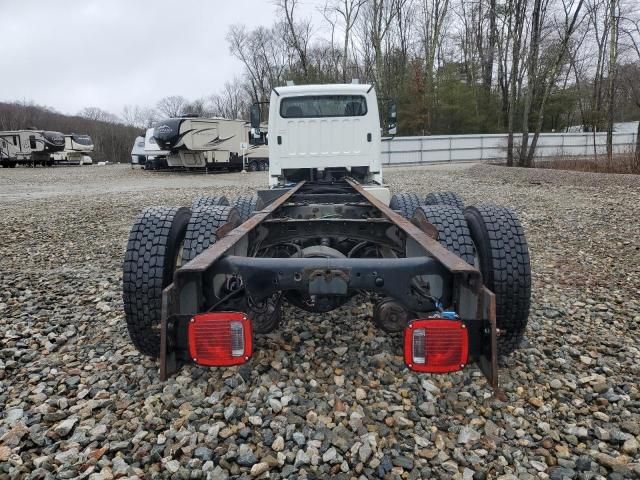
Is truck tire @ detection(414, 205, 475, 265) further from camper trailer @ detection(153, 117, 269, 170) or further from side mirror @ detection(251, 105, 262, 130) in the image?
camper trailer @ detection(153, 117, 269, 170)

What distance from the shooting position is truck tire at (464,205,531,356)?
100 inches

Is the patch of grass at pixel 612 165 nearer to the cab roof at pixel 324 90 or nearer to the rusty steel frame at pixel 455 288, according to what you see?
the cab roof at pixel 324 90

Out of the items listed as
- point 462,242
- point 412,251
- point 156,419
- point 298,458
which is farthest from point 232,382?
point 462,242

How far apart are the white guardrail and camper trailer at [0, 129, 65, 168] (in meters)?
24.0

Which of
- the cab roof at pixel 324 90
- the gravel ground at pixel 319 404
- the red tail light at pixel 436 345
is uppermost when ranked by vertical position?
the cab roof at pixel 324 90

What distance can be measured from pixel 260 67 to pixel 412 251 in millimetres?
52772

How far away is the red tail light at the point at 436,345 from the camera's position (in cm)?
182

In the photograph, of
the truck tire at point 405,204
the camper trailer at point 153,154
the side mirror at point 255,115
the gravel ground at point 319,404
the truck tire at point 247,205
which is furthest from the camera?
the camper trailer at point 153,154

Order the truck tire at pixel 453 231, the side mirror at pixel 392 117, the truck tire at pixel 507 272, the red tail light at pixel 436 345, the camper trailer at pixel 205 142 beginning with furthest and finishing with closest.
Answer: the camper trailer at pixel 205 142 → the side mirror at pixel 392 117 → the truck tire at pixel 453 231 → the truck tire at pixel 507 272 → the red tail light at pixel 436 345

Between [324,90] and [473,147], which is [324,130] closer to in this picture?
[324,90]

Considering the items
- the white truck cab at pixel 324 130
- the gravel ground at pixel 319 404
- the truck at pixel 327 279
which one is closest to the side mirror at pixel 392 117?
the white truck cab at pixel 324 130

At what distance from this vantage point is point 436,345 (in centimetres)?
183

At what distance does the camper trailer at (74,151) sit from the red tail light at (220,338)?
3745 centimetres

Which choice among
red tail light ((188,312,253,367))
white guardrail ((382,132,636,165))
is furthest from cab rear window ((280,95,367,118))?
white guardrail ((382,132,636,165))
